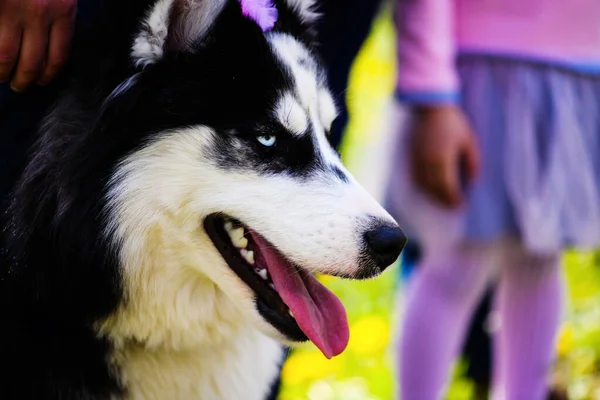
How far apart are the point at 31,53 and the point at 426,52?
3.65ft

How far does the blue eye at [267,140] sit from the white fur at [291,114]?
0.04m

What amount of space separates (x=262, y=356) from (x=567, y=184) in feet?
3.67

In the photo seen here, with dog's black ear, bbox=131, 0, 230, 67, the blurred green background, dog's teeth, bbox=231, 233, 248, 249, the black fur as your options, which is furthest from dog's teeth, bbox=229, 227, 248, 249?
the blurred green background

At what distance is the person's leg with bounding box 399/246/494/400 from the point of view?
7.54 feet

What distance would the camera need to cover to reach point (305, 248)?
1404 millimetres

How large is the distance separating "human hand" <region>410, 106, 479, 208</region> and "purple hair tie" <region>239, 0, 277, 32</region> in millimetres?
735

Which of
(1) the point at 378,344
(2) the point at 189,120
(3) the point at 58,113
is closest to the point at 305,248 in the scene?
(2) the point at 189,120

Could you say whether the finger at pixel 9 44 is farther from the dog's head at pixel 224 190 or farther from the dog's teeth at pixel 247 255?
the dog's teeth at pixel 247 255

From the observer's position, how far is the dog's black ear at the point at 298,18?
1648 millimetres

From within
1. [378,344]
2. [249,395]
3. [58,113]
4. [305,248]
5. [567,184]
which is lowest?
[378,344]

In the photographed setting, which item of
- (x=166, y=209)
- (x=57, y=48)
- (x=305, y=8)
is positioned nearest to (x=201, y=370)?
(x=166, y=209)

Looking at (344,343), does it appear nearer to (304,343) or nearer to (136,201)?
(304,343)

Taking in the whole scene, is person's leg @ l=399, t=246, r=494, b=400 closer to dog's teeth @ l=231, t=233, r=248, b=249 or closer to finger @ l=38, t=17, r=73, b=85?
dog's teeth @ l=231, t=233, r=248, b=249

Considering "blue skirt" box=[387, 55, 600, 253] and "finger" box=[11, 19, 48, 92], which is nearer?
"finger" box=[11, 19, 48, 92]
